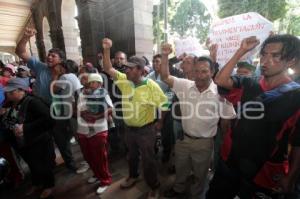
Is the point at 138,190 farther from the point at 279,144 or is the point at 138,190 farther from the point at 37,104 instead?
the point at 279,144

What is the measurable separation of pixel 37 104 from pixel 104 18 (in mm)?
4089

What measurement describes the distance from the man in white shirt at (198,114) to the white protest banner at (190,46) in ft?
2.91

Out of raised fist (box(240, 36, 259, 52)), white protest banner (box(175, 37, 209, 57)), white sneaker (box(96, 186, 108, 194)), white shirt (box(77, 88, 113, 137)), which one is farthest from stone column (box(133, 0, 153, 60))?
raised fist (box(240, 36, 259, 52))

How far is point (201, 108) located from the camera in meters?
2.24

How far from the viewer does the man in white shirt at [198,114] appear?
2.18 m

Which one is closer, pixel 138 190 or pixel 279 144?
pixel 279 144

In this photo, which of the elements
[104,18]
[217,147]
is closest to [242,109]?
[217,147]

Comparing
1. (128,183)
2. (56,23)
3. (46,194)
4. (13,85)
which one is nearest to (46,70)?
(13,85)

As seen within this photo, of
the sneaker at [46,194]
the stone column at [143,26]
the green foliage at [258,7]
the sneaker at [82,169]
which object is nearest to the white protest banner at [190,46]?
the stone column at [143,26]

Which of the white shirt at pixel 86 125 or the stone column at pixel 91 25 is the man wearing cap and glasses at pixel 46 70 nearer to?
the white shirt at pixel 86 125

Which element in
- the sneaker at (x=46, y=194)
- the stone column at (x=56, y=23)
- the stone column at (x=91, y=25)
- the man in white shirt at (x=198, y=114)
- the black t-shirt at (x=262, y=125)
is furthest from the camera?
the stone column at (x=56, y=23)

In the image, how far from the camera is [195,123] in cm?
229

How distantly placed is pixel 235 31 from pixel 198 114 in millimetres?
1265

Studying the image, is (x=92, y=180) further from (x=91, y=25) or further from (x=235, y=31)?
(x=91, y=25)
